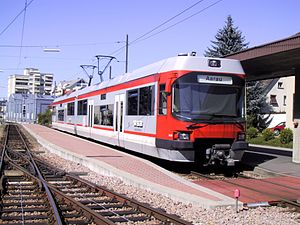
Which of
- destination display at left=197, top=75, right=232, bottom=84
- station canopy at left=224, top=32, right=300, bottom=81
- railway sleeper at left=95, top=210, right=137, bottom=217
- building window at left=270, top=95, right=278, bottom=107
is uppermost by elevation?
building window at left=270, top=95, right=278, bottom=107

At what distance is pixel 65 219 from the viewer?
7.20 metres

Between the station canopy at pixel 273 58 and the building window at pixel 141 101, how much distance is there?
3.67 meters

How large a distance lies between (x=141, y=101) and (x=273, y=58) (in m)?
4.75

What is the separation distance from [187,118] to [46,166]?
17.4 ft

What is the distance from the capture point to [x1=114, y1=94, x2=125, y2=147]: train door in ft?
55.2

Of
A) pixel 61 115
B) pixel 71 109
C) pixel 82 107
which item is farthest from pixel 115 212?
pixel 61 115

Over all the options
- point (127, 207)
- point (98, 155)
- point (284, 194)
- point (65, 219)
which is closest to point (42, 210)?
point (65, 219)

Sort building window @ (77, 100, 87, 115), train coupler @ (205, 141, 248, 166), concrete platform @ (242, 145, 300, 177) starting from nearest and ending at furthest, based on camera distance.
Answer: train coupler @ (205, 141, 248, 166) → concrete platform @ (242, 145, 300, 177) → building window @ (77, 100, 87, 115)

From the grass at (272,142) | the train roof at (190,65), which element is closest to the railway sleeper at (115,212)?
the train roof at (190,65)

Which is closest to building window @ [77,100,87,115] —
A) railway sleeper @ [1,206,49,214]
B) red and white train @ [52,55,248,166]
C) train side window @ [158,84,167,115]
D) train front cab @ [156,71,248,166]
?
red and white train @ [52,55,248,166]

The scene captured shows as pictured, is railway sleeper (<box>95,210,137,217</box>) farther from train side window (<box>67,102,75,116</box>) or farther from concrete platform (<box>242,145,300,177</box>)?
train side window (<box>67,102,75,116</box>)

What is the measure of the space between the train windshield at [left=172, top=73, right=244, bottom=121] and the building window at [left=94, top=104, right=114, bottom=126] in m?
6.76

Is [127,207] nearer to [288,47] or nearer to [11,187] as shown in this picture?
[11,187]

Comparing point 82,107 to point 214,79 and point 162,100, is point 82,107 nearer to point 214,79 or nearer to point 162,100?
point 162,100
